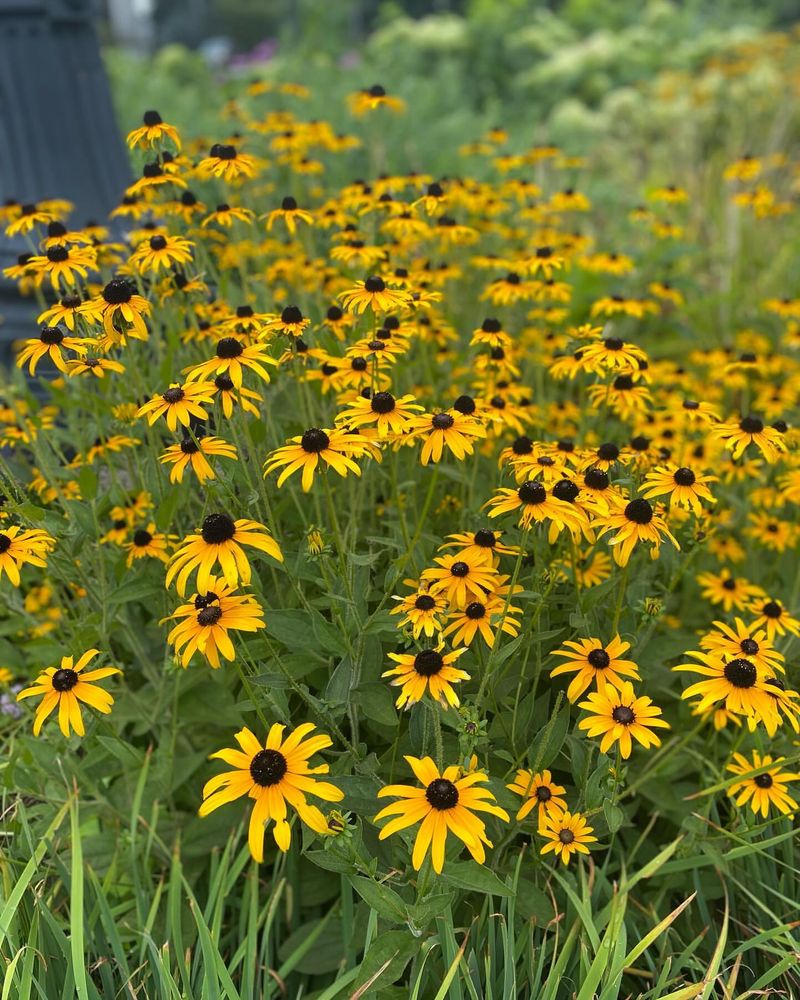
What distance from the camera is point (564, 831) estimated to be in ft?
5.51

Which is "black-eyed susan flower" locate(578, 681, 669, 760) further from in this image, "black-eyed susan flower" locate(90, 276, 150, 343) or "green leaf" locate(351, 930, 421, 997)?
"black-eyed susan flower" locate(90, 276, 150, 343)

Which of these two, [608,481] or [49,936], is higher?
[608,481]

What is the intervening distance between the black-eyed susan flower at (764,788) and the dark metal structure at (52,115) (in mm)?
3116

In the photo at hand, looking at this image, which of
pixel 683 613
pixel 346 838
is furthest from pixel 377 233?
pixel 346 838

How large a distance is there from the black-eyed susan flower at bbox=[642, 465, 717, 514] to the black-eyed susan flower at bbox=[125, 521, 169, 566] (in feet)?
3.49

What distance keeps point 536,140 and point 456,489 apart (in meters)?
5.30

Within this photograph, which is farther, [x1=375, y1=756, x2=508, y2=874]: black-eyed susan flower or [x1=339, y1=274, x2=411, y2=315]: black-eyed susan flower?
[x1=339, y1=274, x2=411, y2=315]: black-eyed susan flower

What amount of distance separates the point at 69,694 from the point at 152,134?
1420 mm

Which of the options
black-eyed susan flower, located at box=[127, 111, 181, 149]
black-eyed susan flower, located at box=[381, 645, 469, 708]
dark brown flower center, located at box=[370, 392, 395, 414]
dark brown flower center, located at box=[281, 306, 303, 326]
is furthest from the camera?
black-eyed susan flower, located at box=[127, 111, 181, 149]

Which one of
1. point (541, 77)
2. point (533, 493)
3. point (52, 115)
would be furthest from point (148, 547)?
point (541, 77)

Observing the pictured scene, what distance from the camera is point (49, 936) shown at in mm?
1844

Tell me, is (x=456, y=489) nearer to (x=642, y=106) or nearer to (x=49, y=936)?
(x=49, y=936)

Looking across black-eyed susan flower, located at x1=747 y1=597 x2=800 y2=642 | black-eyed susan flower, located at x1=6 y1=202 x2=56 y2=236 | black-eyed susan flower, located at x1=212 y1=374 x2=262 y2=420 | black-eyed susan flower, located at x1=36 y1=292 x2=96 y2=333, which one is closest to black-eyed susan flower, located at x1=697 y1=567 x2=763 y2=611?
black-eyed susan flower, located at x1=747 y1=597 x2=800 y2=642

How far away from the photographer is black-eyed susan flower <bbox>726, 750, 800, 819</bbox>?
5.83ft
